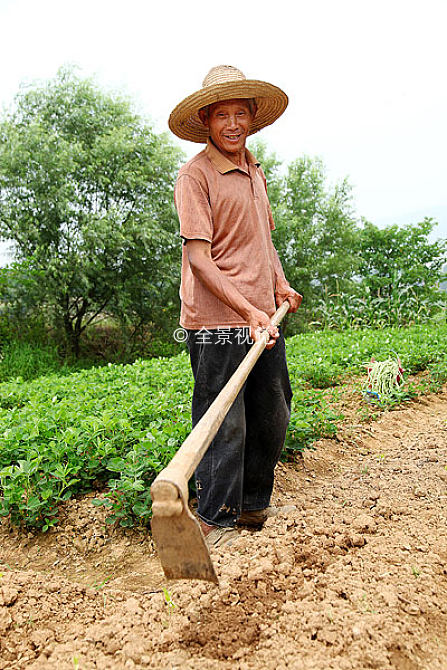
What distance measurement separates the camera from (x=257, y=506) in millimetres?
2727

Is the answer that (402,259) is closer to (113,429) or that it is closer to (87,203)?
(87,203)

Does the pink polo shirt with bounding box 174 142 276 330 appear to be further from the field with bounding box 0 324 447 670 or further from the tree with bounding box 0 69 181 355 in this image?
the tree with bounding box 0 69 181 355

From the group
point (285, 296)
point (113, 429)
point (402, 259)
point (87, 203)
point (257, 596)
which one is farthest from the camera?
point (402, 259)

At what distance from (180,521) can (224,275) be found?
49.8 inches

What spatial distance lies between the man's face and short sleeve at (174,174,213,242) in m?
0.22

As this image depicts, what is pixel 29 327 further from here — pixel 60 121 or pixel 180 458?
pixel 180 458

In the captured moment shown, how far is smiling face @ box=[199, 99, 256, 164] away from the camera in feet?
8.05

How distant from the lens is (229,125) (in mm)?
2463

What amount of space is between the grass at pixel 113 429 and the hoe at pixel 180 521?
1249 millimetres

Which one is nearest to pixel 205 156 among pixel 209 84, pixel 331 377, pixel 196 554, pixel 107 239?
pixel 209 84

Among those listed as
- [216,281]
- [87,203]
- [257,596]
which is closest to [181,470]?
[257,596]

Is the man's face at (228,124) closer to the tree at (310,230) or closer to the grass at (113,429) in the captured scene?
the grass at (113,429)

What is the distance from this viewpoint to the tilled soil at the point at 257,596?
4.97ft

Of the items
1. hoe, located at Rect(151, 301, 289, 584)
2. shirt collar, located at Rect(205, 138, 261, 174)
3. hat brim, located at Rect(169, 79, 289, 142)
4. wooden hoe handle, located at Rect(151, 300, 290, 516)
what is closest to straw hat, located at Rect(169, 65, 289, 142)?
hat brim, located at Rect(169, 79, 289, 142)
